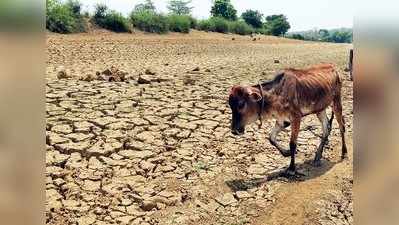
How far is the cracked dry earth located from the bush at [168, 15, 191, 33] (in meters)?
14.6

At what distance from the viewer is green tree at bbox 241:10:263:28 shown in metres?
31.0

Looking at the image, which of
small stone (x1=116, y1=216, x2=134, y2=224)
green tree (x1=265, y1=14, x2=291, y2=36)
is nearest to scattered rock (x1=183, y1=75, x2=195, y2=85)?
small stone (x1=116, y1=216, x2=134, y2=224)

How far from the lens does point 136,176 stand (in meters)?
3.77

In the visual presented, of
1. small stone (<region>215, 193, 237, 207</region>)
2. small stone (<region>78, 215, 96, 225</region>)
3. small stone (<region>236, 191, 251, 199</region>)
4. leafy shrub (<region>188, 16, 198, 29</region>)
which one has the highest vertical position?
leafy shrub (<region>188, 16, 198, 29</region>)

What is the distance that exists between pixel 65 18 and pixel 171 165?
479 inches

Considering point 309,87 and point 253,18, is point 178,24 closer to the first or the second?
point 253,18

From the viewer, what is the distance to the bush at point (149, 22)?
19.1 m

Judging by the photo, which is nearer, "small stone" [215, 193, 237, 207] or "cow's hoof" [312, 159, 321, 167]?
"small stone" [215, 193, 237, 207]

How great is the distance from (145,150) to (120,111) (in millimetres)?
1126

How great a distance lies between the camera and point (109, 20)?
17609 millimetres

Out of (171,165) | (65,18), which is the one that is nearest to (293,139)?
(171,165)

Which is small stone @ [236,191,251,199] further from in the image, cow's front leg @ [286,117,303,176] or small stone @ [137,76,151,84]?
small stone @ [137,76,151,84]
